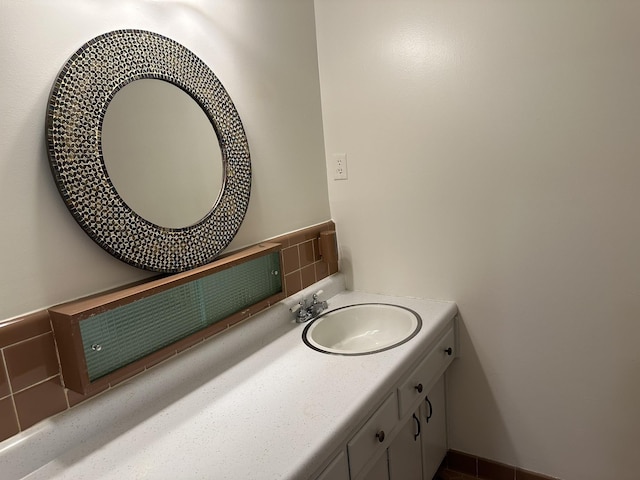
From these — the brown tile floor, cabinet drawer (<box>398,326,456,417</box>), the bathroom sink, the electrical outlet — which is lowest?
the brown tile floor

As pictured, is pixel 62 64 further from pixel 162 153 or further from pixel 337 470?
pixel 337 470

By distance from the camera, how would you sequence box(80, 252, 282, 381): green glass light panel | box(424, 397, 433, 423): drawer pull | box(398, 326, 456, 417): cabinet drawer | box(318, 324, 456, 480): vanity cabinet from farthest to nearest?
box(424, 397, 433, 423): drawer pull
box(398, 326, 456, 417): cabinet drawer
box(318, 324, 456, 480): vanity cabinet
box(80, 252, 282, 381): green glass light panel

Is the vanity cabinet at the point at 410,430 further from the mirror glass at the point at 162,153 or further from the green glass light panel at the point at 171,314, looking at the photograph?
the mirror glass at the point at 162,153

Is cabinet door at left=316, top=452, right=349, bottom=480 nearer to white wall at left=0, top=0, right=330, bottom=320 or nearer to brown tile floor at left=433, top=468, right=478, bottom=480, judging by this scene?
white wall at left=0, top=0, right=330, bottom=320

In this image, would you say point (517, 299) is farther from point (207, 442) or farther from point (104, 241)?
point (104, 241)

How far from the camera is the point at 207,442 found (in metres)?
0.98

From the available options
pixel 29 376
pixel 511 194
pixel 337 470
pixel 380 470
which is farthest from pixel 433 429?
pixel 29 376

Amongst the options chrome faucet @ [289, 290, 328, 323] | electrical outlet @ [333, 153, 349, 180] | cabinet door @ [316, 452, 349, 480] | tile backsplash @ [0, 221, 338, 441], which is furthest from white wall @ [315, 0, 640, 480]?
tile backsplash @ [0, 221, 338, 441]

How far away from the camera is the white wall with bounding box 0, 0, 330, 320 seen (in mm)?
910

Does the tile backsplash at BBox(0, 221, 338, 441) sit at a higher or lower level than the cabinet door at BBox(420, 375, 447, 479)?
higher

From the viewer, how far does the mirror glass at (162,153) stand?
1.08m

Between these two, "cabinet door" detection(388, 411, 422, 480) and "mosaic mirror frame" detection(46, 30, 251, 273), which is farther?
"cabinet door" detection(388, 411, 422, 480)

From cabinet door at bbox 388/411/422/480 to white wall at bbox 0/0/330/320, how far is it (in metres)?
0.84

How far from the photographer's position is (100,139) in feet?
3.38
